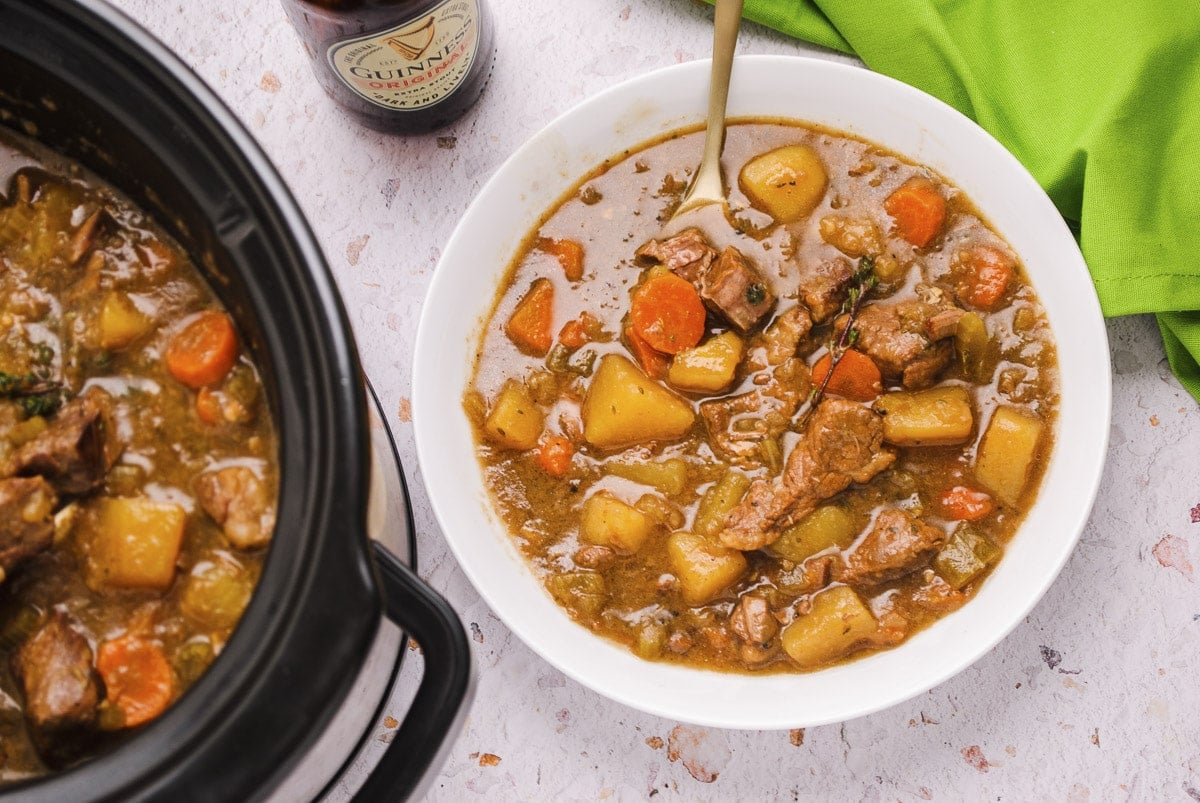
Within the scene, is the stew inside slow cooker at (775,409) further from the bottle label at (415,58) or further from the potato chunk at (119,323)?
the potato chunk at (119,323)

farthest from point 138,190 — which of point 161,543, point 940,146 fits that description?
point 940,146

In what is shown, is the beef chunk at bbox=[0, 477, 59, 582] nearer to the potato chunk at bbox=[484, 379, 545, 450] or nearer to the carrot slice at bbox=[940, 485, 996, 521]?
the potato chunk at bbox=[484, 379, 545, 450]

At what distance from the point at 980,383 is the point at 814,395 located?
457 millimetres

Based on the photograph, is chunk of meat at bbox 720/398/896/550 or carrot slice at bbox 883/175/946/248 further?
carrot slice at bbox 883/175/946/248

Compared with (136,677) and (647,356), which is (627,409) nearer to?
(647,356)

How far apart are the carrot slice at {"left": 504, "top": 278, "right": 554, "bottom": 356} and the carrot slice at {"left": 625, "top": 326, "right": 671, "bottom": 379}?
0.73 ft

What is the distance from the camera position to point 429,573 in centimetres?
295

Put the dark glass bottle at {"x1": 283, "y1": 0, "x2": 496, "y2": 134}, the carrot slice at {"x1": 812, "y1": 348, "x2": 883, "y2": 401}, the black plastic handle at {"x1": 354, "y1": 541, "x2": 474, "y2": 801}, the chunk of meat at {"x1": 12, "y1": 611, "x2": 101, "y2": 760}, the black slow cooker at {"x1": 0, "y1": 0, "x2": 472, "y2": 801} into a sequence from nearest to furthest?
the black slow cooker at {"x1": 0, "y1": 0, "x2": 472, "y2": 801} → the black plastic handle at {"x1": 354, "y1": 541, "x2": 474, "y2": 801} → the chunk of meat at {"x1": 12, "y1": 611, "x2": 101, "y2": 760} → the dark glass bottle at {"x1": 283, "y1": 0, "x2": 496, "y2": 134} → the carrot slice at {"x1": 812, "y1": 348, "x2": 883, "y2": 401}

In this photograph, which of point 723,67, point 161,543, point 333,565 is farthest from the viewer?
point 723,67

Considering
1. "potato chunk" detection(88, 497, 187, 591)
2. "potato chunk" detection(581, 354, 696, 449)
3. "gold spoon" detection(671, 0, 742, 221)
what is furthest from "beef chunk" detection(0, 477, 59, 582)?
"gold spoon" detection(671, 0, 742, 221)

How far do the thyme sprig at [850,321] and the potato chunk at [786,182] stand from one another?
0.74 ft

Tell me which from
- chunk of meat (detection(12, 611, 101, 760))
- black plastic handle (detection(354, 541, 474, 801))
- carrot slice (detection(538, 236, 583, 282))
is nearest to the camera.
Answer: black plastic handle (detection(354, 541, 474, 801))

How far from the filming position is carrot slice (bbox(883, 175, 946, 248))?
2703 mm

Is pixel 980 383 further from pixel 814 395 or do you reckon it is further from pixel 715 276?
pixel 715 276
